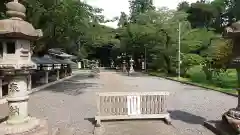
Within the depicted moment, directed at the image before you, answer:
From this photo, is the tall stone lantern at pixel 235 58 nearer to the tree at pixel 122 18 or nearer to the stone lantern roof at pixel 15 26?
the stone lantern roof at pixel 15 26

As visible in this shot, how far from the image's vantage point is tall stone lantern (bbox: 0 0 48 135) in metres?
5.57

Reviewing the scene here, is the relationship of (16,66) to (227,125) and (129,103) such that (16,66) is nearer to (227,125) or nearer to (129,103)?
(129,103)

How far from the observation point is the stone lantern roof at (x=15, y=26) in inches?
216

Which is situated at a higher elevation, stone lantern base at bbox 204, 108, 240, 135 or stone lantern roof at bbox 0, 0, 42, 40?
stone lantern roof at bbox 0, 0, 42, 40

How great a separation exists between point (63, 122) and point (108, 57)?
188ft

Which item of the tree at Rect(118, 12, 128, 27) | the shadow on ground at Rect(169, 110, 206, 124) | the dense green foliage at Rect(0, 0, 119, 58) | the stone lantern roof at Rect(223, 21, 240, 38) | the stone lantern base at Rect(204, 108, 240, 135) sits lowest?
the shadow on ground at Rect(169, 110, 206, 124)

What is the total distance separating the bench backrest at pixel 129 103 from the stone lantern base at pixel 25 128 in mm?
2084

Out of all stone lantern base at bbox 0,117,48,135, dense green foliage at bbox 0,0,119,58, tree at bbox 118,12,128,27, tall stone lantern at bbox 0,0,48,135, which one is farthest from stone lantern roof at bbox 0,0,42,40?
tree at bbox 118,12,128,27

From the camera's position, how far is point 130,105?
7855 millimetres

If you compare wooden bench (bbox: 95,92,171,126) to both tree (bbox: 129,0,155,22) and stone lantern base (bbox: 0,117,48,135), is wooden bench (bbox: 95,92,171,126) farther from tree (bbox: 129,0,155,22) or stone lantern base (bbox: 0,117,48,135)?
tree (bbox: 129,0,155,22)

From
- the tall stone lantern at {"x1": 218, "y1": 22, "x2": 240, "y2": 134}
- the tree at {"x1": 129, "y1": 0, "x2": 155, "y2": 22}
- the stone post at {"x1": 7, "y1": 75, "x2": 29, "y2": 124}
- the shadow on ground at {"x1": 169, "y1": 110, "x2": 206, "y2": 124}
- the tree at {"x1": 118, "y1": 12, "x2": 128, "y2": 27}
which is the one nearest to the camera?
the stone post at {"x1": 7, "y1": 75, "x2": 29, "y2": 124}

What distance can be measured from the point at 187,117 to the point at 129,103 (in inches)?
93.2

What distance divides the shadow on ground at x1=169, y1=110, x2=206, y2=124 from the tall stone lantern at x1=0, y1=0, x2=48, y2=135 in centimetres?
466

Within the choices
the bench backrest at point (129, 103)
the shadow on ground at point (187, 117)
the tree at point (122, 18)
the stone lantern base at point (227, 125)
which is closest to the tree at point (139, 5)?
the tree at point (122, 18)
